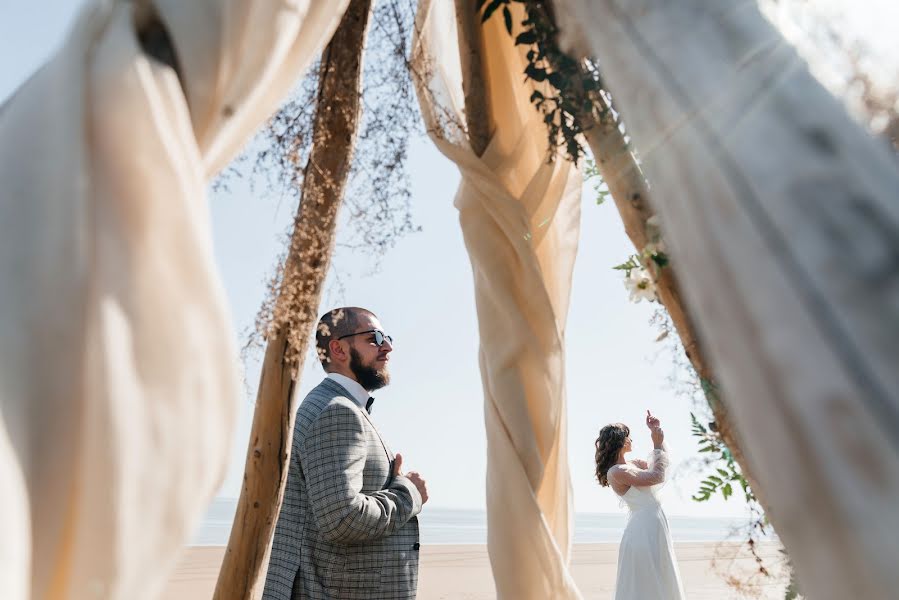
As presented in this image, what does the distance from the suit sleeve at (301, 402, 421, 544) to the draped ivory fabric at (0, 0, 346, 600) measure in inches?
60.4

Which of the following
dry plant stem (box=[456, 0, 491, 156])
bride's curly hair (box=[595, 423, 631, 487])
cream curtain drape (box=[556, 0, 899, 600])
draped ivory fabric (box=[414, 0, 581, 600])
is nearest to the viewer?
cream curtain drape (box=[556, 0, 899, 600])

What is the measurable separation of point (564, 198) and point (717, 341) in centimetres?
181

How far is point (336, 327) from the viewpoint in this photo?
315 cm

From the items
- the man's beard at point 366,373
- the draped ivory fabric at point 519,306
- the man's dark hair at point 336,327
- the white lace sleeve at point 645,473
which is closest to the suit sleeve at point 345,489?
the man's beard at point 366,373

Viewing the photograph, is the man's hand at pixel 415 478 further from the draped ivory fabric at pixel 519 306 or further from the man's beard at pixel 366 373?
the draped ivory fabric at pixel 519 306

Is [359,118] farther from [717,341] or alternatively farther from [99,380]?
[717,341]

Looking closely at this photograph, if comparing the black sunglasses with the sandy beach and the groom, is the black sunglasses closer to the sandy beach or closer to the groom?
the groom

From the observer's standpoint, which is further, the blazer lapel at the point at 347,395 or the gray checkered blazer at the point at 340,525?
the blazer lapel at the point at 347,395

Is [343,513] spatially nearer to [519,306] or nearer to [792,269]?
[519,306]

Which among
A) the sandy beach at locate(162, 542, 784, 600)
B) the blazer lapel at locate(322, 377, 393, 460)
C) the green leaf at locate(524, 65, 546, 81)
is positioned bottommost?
the sandy beach at locate(162, 542, 784, 600)

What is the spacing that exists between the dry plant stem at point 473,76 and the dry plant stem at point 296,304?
3.89 ft

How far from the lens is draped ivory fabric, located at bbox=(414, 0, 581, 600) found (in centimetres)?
214

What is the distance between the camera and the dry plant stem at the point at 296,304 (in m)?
3.48

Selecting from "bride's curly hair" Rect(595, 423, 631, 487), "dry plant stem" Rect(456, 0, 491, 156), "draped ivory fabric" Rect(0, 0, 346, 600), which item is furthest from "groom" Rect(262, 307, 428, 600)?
"bride's curly hair" Rect(595, 423, 631, 487)
